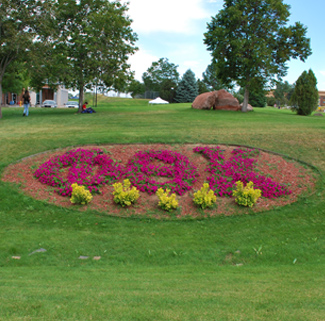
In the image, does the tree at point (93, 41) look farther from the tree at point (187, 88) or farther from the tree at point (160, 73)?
the tree at point (160, 73)

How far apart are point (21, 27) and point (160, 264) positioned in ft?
64.0

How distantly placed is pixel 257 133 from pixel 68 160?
286 inches

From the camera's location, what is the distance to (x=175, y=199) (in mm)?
7656

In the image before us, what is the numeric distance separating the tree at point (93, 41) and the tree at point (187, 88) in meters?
32.8

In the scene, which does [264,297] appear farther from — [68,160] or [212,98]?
[212,98]

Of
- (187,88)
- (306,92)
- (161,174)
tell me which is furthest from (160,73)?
(161,174)

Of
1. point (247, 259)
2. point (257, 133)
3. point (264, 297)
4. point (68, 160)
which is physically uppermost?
point (257, 133)

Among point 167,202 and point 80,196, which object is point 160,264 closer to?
point 167,202

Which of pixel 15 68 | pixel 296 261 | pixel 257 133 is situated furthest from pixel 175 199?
pixel 15 68

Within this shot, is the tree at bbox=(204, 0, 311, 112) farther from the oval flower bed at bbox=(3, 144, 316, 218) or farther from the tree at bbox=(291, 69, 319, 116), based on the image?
the oval flower bed at bbox=(3, 144, 316, 218)

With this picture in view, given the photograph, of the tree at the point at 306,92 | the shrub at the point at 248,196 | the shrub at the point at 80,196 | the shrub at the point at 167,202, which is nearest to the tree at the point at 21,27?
the shrub at the point at 80,196

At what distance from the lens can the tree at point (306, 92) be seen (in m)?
27.2

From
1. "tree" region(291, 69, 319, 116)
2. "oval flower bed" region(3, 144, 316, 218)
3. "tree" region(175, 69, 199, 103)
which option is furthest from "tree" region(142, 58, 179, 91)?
"oval flower bed" region(3, 144, 316, 218)

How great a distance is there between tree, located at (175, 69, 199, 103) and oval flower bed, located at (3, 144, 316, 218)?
154 feet
